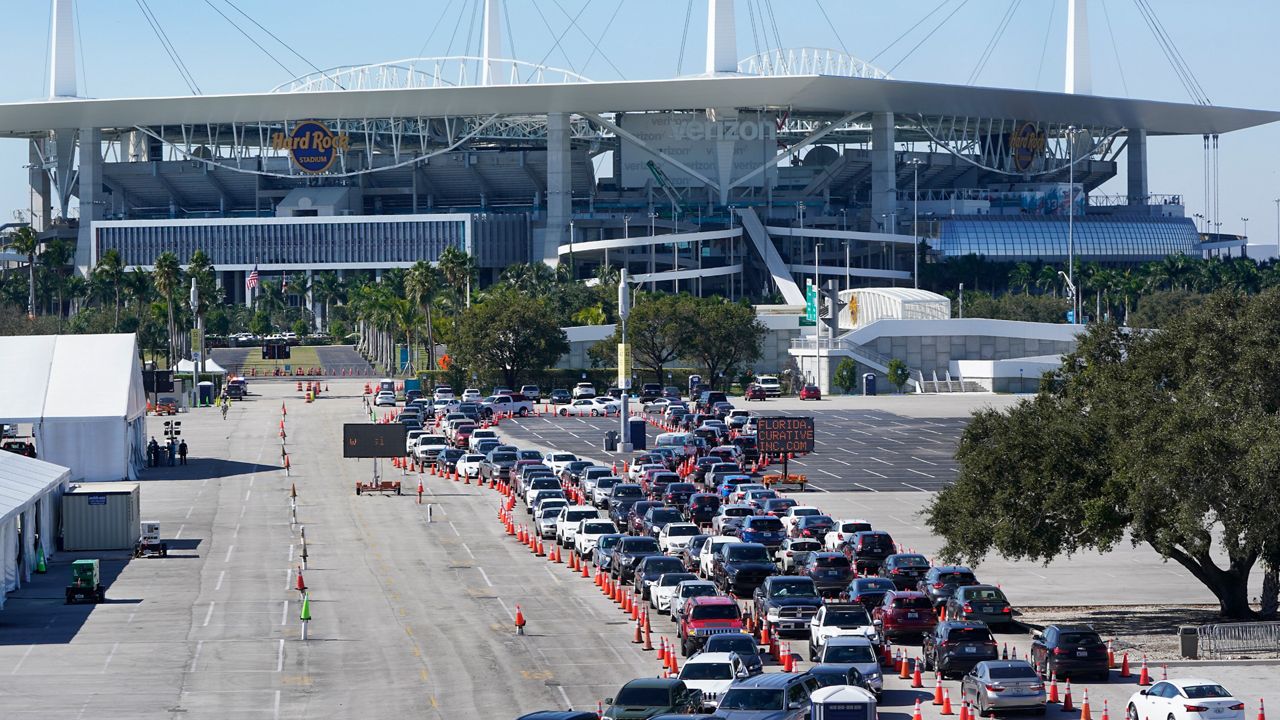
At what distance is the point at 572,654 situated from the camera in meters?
41.8

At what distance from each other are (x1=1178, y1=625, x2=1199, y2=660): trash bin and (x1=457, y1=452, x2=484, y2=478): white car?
46.2 meters

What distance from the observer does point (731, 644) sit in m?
37.7

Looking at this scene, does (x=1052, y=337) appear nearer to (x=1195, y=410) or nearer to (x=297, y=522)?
(x=297, y=522)

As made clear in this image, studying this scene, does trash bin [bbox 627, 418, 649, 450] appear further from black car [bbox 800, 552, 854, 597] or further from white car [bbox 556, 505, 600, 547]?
black car [bbox 800, 552, 854, 597]

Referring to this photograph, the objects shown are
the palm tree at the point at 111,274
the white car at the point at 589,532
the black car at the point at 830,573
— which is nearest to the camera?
the black car at the point at 830,573

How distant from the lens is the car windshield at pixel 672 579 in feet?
155

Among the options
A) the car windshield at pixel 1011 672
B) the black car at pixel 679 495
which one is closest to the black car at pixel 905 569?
the car windshield at pixel 1011 672

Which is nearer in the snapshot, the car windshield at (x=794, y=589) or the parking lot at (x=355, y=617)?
the parking lot at (x=355, y=617)

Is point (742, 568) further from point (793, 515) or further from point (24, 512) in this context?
point (24, 512)

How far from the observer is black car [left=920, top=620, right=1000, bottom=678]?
126 ft

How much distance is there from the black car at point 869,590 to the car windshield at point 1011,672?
11217 mm

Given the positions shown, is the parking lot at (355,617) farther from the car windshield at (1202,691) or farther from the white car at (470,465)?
the car windshield at (1202,691)


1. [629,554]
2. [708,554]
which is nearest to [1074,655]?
[708,554]

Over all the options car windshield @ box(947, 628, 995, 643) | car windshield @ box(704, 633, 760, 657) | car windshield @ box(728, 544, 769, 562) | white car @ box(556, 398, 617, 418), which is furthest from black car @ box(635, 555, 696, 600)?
white car @ box(556, 398, 617, 418)
